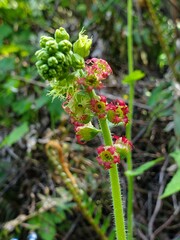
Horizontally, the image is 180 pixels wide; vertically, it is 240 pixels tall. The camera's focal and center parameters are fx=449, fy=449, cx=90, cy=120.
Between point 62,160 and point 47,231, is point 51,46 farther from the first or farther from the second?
point 47,231

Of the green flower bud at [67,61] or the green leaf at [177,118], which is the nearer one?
the green flower bud at [67,61]

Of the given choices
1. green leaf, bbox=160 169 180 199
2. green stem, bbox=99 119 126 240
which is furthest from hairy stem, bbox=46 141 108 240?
green stem, bbox=99 119 126 240

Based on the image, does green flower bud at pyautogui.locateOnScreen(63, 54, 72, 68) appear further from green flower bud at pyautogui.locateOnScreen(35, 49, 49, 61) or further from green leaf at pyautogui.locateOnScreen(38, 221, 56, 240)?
green leaf at pyautogui.locateOnScreen(38, 221, 56, 240)

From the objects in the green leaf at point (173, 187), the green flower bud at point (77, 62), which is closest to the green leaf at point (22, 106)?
the green leaf at point (173, 187)

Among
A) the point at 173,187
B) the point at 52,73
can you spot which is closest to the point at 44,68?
the point at 52,73

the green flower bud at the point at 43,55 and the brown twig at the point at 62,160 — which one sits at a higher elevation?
the brown twig at the point at 62,160

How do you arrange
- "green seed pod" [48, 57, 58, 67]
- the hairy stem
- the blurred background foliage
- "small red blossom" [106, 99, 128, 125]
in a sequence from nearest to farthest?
"green seed pod" [48, 57, 58, 67], "small red blossom" [106, 99, 128, 125], the hairy stem, the blurred background foliage

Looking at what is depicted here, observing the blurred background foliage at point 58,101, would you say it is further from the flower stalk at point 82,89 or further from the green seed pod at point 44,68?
the green seed pod at point 44,68
